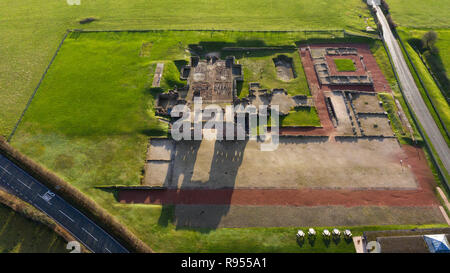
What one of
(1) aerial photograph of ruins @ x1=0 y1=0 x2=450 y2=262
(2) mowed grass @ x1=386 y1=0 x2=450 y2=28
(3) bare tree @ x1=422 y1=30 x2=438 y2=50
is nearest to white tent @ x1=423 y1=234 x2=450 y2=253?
(1) aerial photograph of ruins @ x1=0 y1=0 x2=450 y2=262

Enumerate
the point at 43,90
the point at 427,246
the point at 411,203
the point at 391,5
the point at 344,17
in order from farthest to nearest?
the point at 391,5 → the point at 344,17 → the point at 43,90 → the point at 411,203 → the point at 427,246

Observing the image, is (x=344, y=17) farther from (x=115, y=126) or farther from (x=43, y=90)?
(x=43, y=90)

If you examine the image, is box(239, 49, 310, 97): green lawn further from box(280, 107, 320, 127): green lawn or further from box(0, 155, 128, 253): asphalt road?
box(0, 155, 128, 253): asphalt road

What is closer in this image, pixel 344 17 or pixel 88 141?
pixel 88 141

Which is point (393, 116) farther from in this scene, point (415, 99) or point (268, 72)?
point (268, 72)

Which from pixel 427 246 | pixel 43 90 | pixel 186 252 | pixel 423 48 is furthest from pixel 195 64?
pixel 423 48

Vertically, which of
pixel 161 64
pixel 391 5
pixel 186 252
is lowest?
pixel 186 252

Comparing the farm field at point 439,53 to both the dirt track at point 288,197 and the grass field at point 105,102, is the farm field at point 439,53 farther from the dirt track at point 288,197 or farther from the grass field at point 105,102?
the grass field at point 105,102
